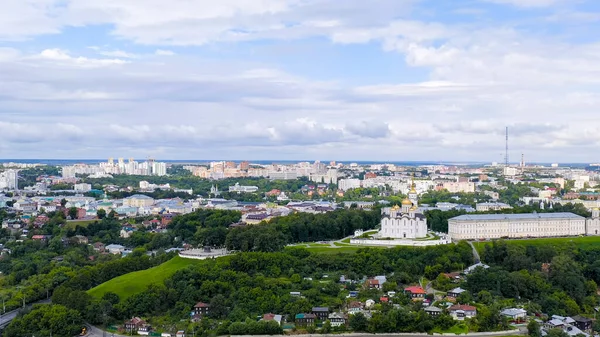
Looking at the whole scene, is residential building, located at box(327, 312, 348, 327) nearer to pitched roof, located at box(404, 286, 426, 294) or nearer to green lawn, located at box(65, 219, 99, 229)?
pitched roof, located at box(404, 286, 426, 294)

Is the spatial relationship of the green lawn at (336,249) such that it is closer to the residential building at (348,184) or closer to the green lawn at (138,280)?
the green lawn at (138,280)

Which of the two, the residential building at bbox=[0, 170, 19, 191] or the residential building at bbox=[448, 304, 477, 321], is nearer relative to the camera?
the residential building at bbox=[448, 304, 477, 321]

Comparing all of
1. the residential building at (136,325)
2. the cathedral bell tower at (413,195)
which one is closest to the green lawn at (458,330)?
the residential building at (136,325)

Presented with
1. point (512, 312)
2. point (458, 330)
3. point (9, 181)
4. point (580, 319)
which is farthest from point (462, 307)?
point (9, 181)

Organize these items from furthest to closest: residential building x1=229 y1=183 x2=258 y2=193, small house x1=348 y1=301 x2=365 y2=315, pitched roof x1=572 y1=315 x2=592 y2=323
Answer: residential building x1=229 y1=183 x2=258 y2=193
pitched roof x1=572 y1=315 x2=592 y2=323
small house x1=348 y1=301 x2=365 y2=315

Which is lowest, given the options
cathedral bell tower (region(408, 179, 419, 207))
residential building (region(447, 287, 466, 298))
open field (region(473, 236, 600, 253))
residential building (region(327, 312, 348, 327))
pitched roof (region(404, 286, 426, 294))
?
residential building (region(327, 312, 348, 327))

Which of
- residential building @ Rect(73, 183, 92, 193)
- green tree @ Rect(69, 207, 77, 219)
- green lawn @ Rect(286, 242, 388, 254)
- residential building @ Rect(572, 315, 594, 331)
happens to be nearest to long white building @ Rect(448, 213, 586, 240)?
green lawn @ Rect(286, 242, 388, 254)

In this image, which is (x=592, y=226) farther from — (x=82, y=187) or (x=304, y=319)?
(x=82, y=187)
